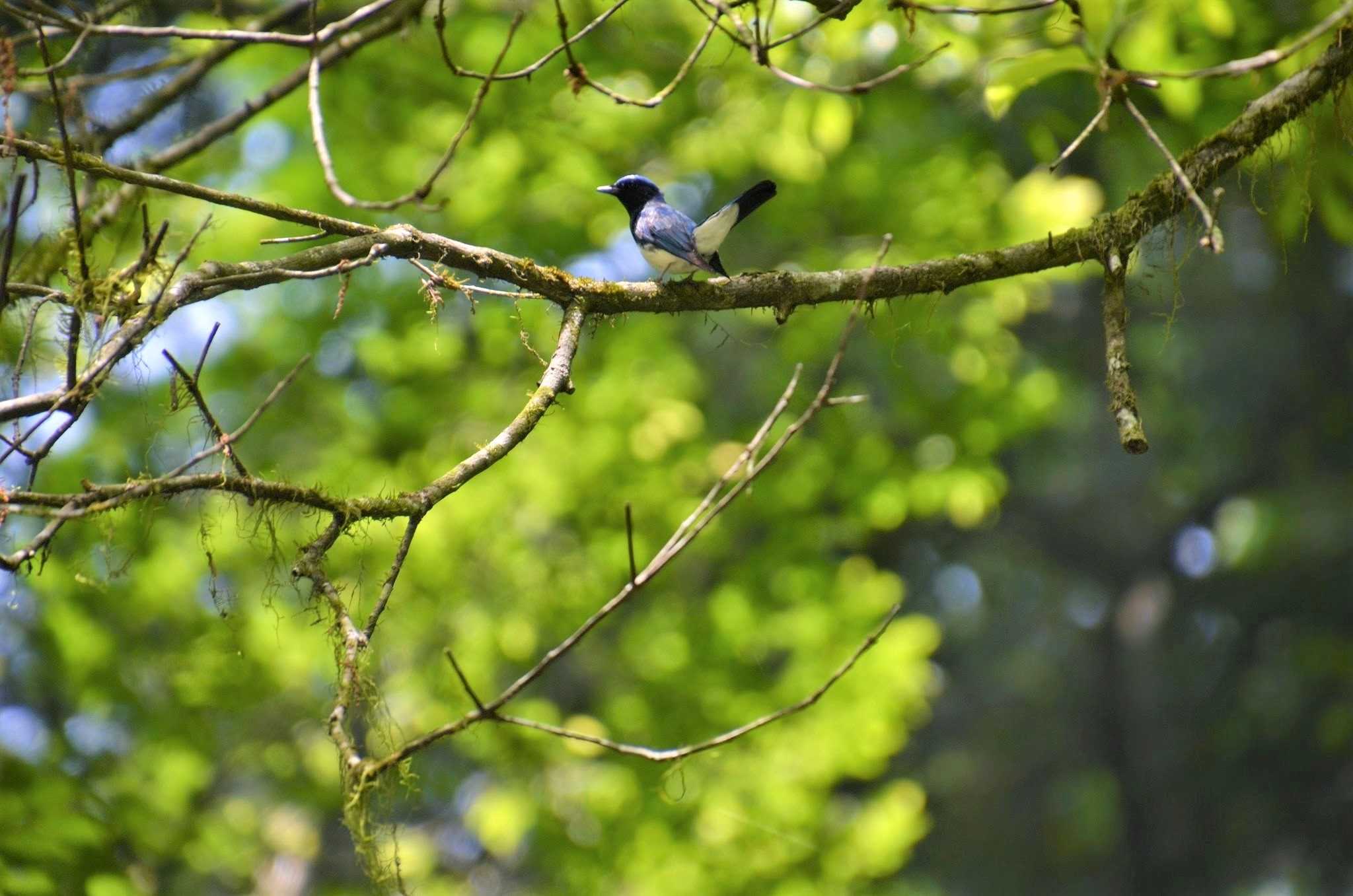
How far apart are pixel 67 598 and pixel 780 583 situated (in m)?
4.08

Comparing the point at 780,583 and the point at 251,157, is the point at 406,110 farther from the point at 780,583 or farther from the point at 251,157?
the point at 780,583

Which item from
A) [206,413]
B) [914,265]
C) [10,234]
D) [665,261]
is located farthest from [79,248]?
[665,261]

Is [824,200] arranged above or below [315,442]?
above

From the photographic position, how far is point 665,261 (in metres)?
4.12

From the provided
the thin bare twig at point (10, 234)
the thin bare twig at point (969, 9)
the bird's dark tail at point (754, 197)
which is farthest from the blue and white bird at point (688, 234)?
the thin bare twig at point (10, 234)

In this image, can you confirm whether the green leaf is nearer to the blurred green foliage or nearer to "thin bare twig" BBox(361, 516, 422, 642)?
"thin bare twig" BBox(361, 516, 422, 642)

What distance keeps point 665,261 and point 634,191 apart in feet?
4.03

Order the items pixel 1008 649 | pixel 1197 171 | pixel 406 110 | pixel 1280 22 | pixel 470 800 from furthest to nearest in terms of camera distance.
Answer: pixel 1008 649 → pixel 470 800 → pixel 406 110 → pixel 1280 22 → pixel 1197 171

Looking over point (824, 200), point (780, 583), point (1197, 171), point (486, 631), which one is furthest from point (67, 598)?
point (1197, 171)

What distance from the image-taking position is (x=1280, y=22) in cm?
421

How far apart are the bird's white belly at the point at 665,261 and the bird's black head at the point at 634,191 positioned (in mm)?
989

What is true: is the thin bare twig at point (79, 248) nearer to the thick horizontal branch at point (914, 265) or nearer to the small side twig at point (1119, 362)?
the thick horizontal branch at point (914, 265)

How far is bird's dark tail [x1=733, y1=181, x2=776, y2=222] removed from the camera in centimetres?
379

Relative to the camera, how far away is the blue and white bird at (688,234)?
398 centimetres
